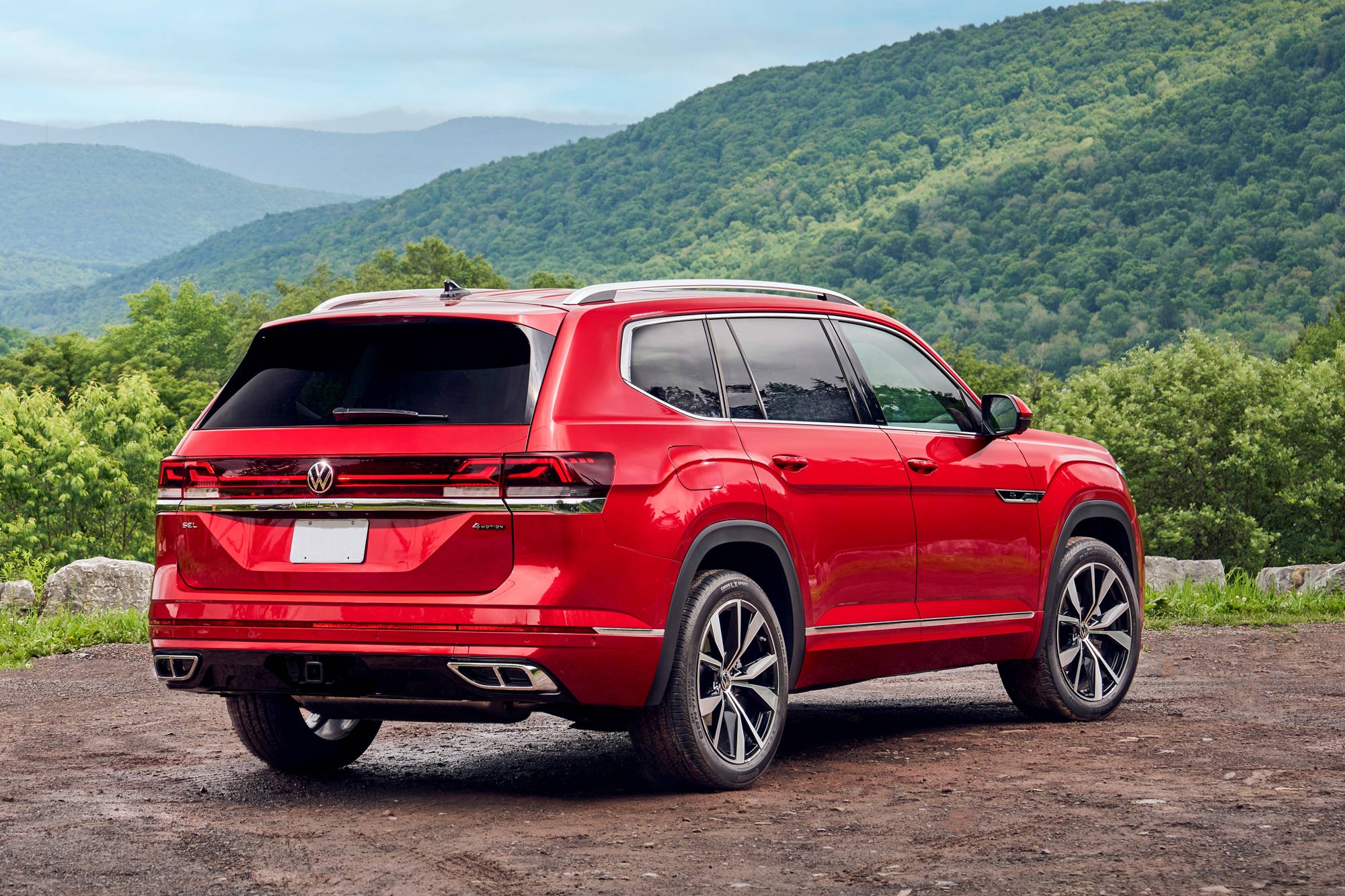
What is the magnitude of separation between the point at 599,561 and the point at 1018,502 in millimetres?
2744

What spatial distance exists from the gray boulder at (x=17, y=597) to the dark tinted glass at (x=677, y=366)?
11.2 meters

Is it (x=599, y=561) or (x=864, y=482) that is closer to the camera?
(x=599, y=561)

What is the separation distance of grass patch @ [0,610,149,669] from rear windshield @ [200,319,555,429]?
5.71 metres

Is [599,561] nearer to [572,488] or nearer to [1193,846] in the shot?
[572,488]

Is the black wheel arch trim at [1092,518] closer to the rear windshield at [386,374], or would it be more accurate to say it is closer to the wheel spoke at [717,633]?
the wheel spoke at [717,633]

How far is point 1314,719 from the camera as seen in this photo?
7.50 metres

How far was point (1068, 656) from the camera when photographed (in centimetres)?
764

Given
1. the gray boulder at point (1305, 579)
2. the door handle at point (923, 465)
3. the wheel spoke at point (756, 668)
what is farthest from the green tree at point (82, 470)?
the wheel spoke at point (756, 668)

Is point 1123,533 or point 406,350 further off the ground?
point 406,350

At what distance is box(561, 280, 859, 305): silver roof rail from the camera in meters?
5.72

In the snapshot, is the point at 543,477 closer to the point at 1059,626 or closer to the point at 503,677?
the point at 503,677

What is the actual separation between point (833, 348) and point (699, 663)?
166cm

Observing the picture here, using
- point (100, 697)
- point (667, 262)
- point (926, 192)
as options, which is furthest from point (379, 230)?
point (100, 697)

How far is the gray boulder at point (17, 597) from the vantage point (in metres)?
15.8
